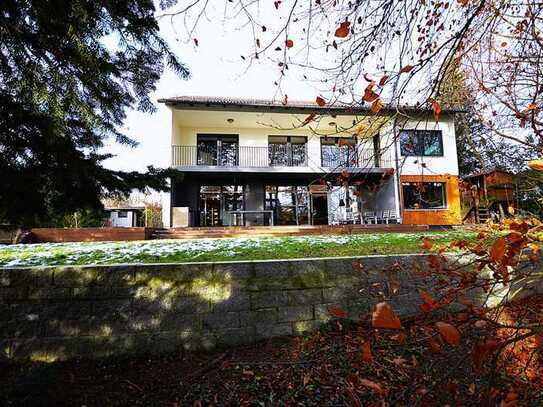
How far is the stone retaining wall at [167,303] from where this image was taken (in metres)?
3.08

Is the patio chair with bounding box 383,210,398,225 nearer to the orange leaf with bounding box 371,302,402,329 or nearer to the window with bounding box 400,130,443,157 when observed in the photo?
the window with bounding box 400,130,443,157

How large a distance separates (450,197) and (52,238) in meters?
16.9

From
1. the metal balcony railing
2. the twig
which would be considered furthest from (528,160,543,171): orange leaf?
the metal balcony railing

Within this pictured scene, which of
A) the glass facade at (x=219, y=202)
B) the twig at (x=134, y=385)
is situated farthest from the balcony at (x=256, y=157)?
the twig at (x=134, y=385)

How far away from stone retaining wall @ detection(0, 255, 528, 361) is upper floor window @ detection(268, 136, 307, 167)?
40.2 feet

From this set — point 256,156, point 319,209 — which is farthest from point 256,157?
point 319,209

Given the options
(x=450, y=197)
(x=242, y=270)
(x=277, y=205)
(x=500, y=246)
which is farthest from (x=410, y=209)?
(x=500, y=246)

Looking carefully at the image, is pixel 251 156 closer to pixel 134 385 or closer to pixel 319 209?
pixel 319 209

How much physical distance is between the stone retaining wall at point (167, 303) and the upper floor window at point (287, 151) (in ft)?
40.2

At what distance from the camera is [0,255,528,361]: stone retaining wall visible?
3076 millimetres

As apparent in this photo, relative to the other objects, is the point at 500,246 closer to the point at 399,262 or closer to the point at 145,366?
the point at 399,262

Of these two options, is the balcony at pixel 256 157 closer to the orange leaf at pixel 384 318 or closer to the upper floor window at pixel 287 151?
the upper floor window at pixel 287 151

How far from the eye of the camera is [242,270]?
11.4 feet

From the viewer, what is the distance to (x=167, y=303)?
3277mm
